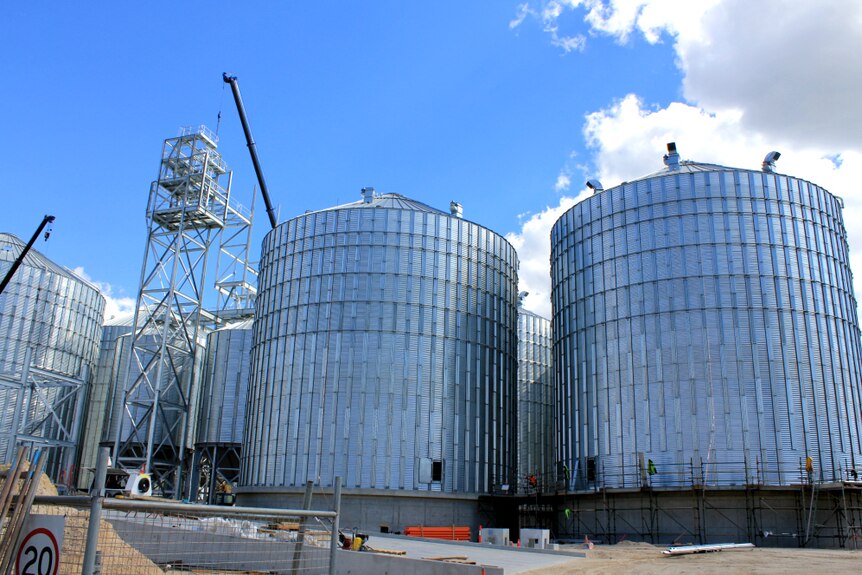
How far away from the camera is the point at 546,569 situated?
827 inches

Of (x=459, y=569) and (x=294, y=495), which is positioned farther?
(x=294, y=495)

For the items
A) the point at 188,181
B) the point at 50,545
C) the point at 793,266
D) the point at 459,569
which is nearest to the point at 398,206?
the point at 188,181

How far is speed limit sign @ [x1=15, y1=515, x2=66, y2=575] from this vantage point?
8.04 m

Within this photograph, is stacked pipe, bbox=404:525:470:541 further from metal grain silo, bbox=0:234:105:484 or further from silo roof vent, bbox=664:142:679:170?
metal grain silo, bbox=0:234:105:484

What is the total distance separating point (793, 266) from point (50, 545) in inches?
1580

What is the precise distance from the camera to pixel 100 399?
6900 centimetres

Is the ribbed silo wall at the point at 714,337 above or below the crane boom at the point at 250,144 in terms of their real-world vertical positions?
below

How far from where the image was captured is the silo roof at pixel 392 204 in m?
50.3

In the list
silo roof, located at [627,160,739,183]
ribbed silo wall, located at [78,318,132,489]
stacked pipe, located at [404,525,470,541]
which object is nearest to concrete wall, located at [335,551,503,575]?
stacked pipe, located at [404,525,470,541]

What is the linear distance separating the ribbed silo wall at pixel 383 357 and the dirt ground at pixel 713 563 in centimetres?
1681

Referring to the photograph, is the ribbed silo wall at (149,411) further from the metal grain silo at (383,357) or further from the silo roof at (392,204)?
the silo roof at (392,204)

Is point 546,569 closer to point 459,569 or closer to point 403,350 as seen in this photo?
point 459,569

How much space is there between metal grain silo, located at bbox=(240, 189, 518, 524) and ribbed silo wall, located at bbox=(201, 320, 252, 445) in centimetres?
669

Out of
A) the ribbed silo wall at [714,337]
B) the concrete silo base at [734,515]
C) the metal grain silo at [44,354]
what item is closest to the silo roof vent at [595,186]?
the ribbed silo wall at [714,337]
